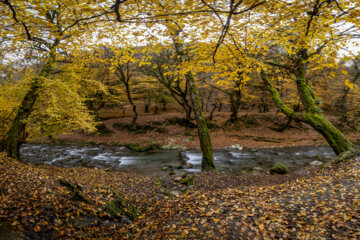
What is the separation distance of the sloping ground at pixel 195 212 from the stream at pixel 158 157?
6416 mm

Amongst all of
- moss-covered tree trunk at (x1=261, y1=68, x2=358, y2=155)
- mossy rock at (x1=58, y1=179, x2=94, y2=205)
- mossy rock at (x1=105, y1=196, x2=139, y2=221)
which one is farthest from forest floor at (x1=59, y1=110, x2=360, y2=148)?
mossy rock at (x1=58, y1=179, x2=94, y2=205)

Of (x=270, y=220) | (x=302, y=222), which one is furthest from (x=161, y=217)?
(x=302, y=222)

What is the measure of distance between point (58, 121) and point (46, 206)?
5.68 metres

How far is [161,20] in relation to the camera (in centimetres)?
308

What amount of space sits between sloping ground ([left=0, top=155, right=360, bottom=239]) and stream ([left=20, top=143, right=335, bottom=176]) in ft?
21.0

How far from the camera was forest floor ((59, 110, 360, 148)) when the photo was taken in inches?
765

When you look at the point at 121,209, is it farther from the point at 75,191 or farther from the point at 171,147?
the point at 171,147

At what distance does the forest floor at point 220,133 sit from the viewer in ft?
63.7

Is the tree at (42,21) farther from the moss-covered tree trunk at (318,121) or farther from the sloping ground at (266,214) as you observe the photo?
the moss-covered tree trunk at (318,121)

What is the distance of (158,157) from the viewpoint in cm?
1490

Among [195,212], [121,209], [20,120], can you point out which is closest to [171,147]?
[20,120]

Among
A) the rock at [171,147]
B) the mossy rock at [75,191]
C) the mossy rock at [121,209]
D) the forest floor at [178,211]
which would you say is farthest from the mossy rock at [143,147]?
the mossy rock at [75,191]

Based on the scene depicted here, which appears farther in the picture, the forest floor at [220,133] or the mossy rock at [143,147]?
the forest floor at [220,133]

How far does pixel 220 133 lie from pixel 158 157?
928 centimetres
